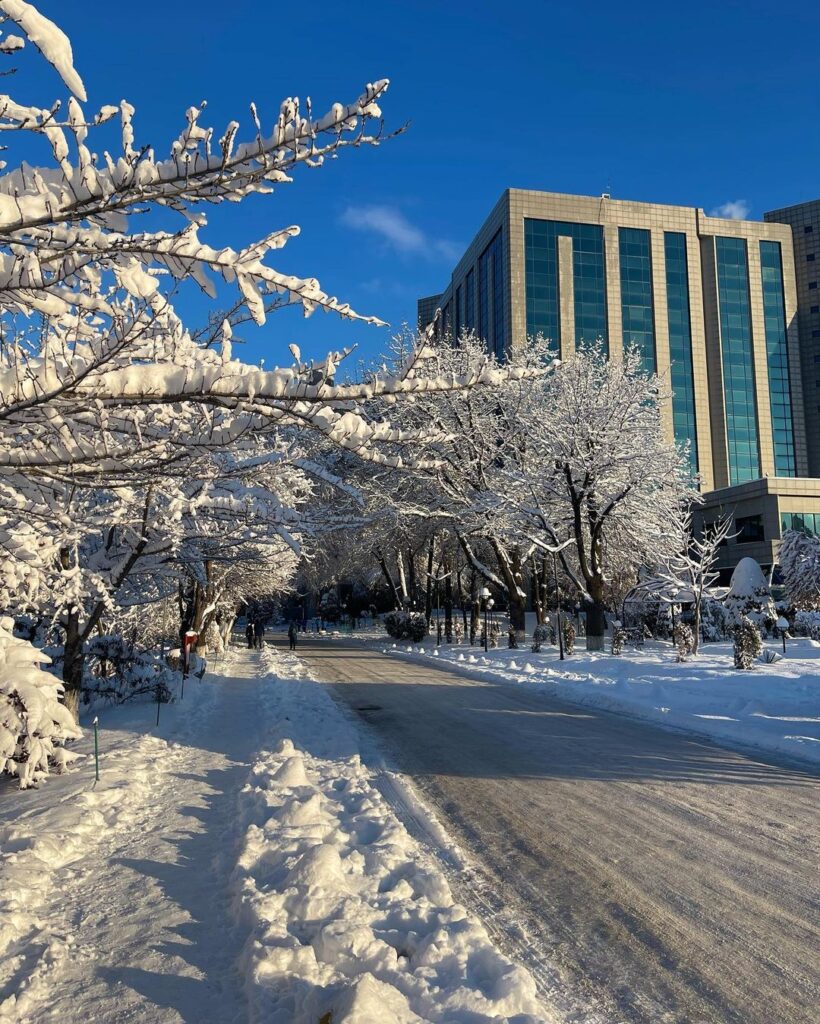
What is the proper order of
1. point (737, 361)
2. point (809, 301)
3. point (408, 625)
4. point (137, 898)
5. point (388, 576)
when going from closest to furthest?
1. point (137, 898)
2. point (408, 625)
3. point (388, 576)
4. point (737, 361)
5. point (809, 301)

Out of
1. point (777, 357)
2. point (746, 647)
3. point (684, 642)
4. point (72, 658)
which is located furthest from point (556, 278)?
point (72, 658)

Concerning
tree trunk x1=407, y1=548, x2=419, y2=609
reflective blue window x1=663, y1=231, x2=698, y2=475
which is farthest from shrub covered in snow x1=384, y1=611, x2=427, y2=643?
reflective blue window x1=663, y1=231, x2=698, y2=475

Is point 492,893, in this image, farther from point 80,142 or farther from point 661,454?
point 661,454

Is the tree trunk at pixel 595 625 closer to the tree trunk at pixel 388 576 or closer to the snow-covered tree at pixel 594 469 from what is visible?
the snow-covered tree at pixel 594 469

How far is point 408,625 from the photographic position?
42.9 m

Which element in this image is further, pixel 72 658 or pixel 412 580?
pixel 412 580

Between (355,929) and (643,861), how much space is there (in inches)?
103

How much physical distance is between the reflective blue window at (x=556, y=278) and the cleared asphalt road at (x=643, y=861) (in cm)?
7251

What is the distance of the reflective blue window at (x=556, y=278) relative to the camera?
78.9 meters

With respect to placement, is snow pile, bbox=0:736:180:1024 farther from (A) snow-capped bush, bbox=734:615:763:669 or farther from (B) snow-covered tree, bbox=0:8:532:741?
(A) snow-capped bush, bbox=734:615:763:669

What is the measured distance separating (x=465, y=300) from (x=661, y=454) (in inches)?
2822

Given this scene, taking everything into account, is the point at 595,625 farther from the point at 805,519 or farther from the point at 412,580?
the point at 805,519

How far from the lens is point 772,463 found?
83312mm

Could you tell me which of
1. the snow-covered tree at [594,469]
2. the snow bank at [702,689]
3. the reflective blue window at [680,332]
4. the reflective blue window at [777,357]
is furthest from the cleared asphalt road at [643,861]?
the reflective blue window at [777,357]
